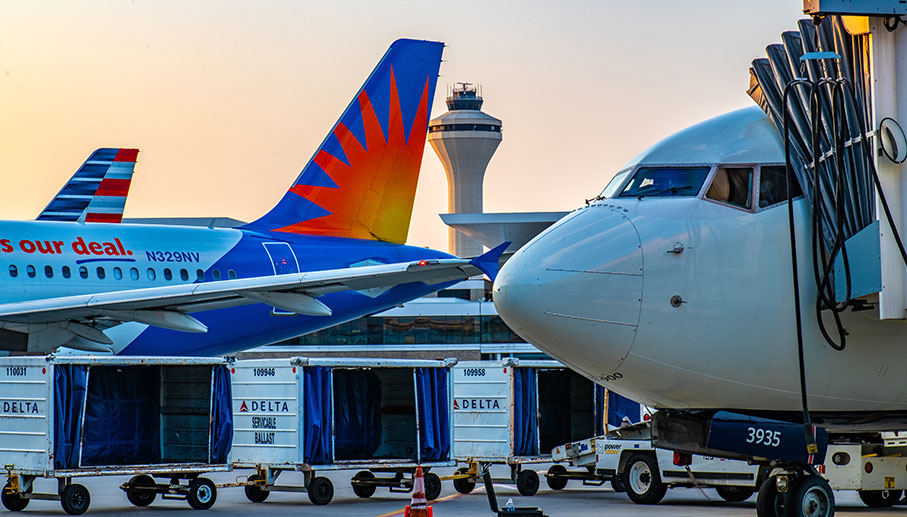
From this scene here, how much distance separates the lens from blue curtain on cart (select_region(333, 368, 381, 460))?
17.6m

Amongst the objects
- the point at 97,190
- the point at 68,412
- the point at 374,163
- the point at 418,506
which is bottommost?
the point at 418,506

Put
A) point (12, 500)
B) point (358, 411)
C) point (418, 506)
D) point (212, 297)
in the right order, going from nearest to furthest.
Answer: point (418, 506)
point (12, 500)
point (358, 411)
point (212, 297)

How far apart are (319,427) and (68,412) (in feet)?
10.7

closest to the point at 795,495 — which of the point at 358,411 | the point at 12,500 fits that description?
the point at 12,500

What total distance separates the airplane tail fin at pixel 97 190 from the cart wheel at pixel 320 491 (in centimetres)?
2850

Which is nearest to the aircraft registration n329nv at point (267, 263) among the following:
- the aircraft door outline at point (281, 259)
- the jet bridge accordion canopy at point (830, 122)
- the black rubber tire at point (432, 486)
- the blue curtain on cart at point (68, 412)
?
the aircraft door outline at point (281, 259)

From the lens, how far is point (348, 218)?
86.7 feet

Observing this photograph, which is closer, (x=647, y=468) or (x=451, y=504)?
(x=451, y=504)

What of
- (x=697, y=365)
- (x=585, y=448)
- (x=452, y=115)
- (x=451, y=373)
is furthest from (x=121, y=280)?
(x=452, y=115)

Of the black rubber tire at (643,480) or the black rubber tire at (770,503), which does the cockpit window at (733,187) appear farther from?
the black rubber tire at (643,480)

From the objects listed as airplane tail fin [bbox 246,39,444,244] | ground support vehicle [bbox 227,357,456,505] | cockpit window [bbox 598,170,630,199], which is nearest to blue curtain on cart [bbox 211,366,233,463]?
ground support vehicle [bbox 227,357,456,505]

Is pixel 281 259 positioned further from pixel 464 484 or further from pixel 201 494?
pixel 201 494

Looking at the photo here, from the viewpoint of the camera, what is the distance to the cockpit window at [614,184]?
9102 millimetres

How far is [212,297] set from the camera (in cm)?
1994
